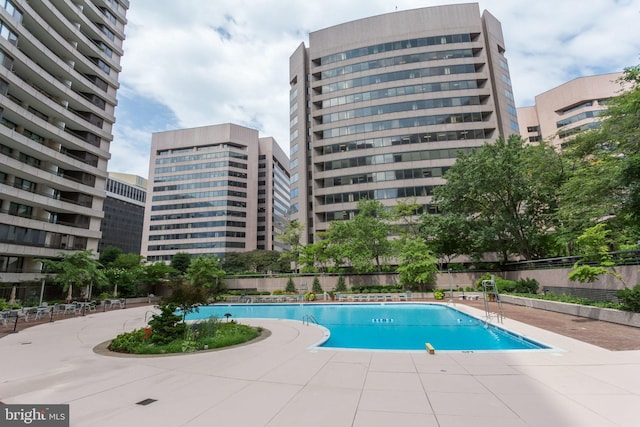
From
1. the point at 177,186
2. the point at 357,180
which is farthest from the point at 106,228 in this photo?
the point at 357,180

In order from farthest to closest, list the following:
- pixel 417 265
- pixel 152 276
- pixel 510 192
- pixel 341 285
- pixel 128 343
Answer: pixel 152 276 < pixel 341 285 < pixel 417 265 < pixel 510 192 < pixel 128 343

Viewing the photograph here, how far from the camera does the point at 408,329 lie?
17.8 meters

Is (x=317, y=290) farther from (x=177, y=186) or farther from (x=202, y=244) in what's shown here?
(x=177, y=186)

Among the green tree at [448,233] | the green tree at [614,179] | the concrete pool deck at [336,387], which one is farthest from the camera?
the green tree at [448,233]

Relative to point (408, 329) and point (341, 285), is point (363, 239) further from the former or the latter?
point (408, 329)

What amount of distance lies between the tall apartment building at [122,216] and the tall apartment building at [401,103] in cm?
10780

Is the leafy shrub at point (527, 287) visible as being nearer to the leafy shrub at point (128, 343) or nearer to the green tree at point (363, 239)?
the green tree at point (363, 239)

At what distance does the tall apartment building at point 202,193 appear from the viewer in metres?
90.9

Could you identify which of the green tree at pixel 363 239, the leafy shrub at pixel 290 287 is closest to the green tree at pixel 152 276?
the leafy shrub at pixel 290 287

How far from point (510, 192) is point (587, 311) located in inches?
736

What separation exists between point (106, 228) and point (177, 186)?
179 ft

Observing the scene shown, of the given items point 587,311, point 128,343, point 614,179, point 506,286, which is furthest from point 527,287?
point 128,343

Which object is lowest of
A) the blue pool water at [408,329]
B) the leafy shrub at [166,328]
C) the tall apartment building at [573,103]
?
the blue pool water at [408,329]

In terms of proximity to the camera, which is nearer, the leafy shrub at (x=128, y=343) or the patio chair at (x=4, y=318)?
the leafy shrub at (x=128, y=343)
